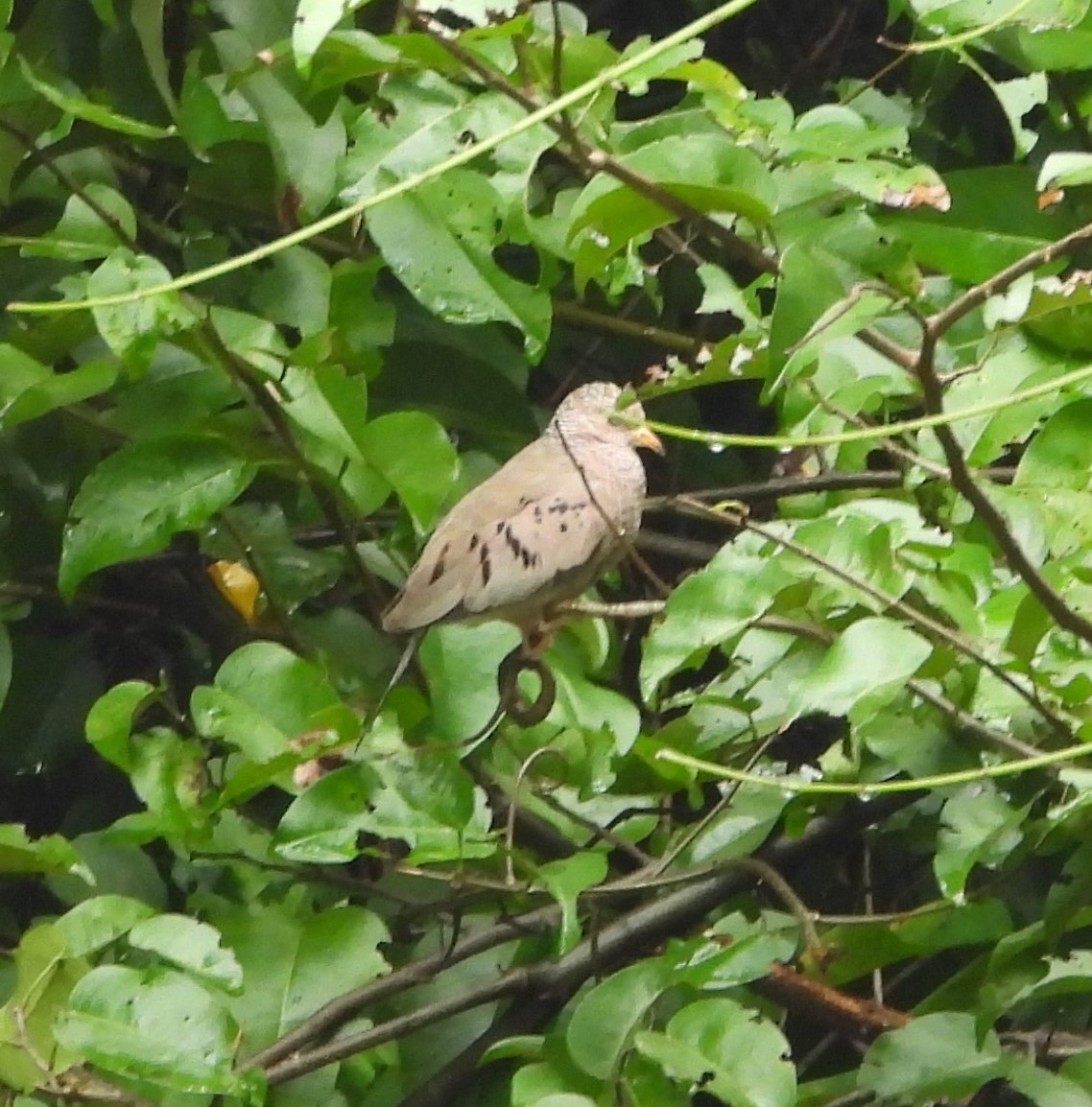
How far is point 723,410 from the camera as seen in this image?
1694 mm

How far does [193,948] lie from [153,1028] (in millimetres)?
68

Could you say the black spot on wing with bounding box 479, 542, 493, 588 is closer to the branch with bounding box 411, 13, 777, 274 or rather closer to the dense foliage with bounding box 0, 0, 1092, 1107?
the dense foliage with bounding box 0, 0, 1092, 1107

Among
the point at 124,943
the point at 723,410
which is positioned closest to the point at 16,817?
the point at 124,943

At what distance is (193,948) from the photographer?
96 centimetres

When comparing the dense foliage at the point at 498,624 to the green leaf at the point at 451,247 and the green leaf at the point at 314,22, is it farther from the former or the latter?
the green leaf at the point at 314,22

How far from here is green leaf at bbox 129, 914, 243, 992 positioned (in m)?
0.95

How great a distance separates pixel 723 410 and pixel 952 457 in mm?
918

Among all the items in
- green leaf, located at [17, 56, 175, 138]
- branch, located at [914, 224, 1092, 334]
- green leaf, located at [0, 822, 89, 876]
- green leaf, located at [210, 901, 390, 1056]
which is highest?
green leaf, located at [17, 56, 175, 138]

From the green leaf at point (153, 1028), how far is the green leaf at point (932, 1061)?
39 centimetres

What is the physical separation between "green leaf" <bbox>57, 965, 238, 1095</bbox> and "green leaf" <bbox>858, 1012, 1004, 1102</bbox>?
389 millimetres

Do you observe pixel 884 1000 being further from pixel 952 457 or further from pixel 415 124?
pixel 415 124

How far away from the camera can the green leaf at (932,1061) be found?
38.1 inches

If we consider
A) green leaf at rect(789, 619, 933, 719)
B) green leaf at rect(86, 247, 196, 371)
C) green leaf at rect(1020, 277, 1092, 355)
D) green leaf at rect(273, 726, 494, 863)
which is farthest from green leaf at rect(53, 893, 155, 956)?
green leaf at rect(1020, 277, 1092, 355)

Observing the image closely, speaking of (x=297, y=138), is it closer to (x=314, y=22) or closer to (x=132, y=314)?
(x=132, y=314)
